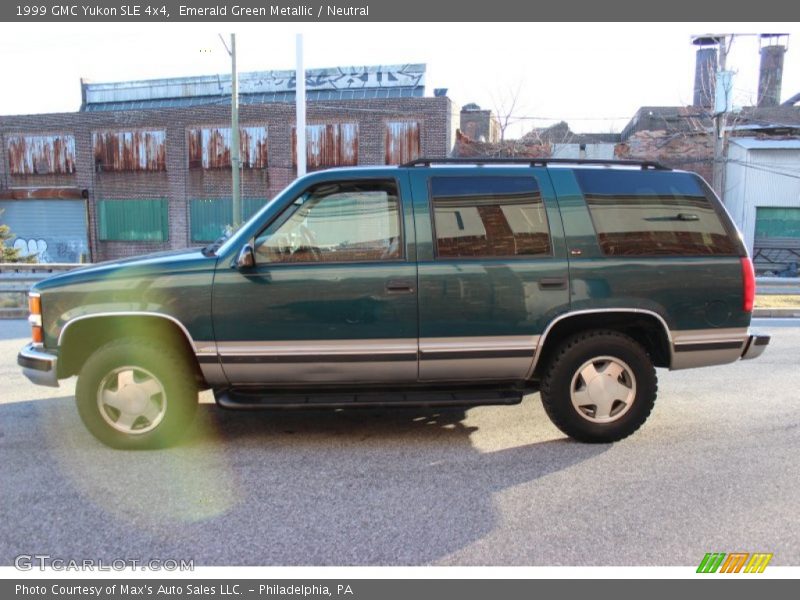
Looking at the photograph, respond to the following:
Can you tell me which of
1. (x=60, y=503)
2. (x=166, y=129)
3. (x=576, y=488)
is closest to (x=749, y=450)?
(x=576, y=488)

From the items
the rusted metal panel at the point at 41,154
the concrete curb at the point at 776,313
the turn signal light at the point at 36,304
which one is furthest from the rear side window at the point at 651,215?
the rusted metal panel at the point at 41,154

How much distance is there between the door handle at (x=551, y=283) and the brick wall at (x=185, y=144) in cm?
2095

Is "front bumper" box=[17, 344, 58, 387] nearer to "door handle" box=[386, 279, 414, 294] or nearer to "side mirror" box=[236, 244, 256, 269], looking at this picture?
"side mirror" box=[236, 244, 256, 269]

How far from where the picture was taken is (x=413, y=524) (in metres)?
3.15

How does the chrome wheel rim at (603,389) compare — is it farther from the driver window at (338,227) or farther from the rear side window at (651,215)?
the driver window at (338,227)

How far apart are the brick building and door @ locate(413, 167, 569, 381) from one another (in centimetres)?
2071

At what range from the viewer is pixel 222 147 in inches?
1035

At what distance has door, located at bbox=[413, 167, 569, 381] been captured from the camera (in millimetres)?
4043

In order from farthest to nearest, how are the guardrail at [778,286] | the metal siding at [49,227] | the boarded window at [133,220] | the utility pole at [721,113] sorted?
the metal siding at [49,227]
the boarded window at [133,220]
the utility pole at [721,113]
the guardrail at [778,286]

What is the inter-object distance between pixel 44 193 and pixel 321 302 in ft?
98.0

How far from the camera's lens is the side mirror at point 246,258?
12.9 feet

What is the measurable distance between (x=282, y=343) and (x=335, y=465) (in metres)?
0.93

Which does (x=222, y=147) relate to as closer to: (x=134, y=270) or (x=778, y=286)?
(x=778, y=286)

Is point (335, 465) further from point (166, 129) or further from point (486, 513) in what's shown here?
point (166, 129)
